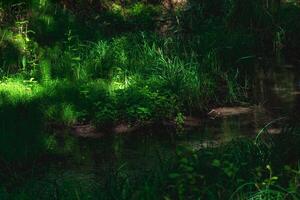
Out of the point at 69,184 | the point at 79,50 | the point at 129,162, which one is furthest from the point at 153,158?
the point at 79,50

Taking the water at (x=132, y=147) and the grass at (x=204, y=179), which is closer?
the grass at (x=204, y=179)

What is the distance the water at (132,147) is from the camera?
7445mm

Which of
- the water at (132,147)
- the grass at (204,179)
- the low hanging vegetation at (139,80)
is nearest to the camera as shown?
the grass at (204,179)

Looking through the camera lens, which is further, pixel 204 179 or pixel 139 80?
pixel 139 80

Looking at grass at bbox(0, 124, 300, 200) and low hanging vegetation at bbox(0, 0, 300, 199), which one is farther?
low hanging vegetation at bbox(0, 0, 300, 199)

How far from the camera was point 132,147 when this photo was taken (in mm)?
8703

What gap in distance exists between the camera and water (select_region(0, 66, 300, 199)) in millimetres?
7445

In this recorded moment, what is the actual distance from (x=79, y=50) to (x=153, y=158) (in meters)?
4.13

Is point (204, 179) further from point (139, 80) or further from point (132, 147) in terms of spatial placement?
point (139, 80)

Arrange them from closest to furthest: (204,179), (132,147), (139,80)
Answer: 1. (204,179)
2. (132,147)
3. (139,80)

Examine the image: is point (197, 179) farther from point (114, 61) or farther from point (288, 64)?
point (288, 64)

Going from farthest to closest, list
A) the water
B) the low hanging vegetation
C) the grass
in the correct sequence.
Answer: the water, the low hanging vegetation, the grass

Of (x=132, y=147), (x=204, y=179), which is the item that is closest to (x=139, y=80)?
(x=132, y=147)

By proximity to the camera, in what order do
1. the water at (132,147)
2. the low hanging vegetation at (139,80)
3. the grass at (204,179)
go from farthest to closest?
the water at (132,147), the low hanging vegetation at (139,80), the grass at (204,179)
